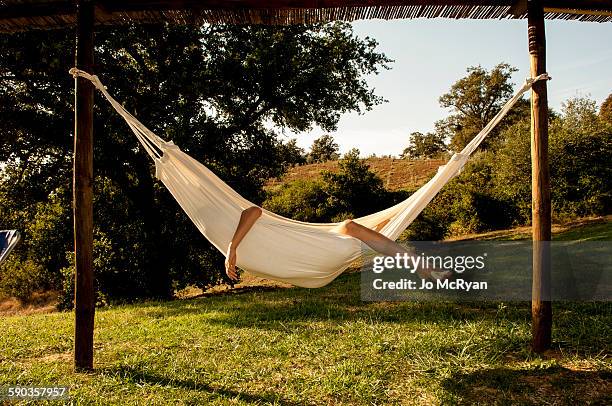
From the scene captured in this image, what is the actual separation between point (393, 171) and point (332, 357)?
18.5 m

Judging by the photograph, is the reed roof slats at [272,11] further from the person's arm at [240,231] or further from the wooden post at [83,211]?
the person's arm at [240,231]

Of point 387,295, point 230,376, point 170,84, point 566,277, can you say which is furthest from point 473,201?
point 230,376

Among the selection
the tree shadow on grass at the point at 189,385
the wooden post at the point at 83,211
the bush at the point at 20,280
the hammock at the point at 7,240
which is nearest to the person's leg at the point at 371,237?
the tree shadow on grass at the point at 189,385

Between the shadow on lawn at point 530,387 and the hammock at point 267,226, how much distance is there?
1.02m

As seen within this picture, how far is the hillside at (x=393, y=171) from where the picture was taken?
61.9 ft

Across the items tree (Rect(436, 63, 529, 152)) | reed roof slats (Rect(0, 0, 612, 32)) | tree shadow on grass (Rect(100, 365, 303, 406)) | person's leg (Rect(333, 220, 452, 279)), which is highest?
tree (Rect(436, 63, 529, 152))

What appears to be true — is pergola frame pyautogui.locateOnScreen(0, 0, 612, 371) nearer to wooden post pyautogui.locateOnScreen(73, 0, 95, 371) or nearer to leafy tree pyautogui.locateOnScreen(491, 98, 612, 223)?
wooden post pyautogui.locateOnScreen(73, 0, 95, 371)

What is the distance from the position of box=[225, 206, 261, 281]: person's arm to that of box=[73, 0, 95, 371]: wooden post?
89 centimetres

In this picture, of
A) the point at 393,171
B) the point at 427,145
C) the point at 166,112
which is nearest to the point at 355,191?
the point at 166,112

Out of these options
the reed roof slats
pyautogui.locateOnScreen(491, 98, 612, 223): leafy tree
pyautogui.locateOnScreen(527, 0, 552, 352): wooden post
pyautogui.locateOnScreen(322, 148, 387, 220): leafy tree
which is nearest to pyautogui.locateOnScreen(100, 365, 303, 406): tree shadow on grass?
pyautogui.locateOnScreen(527, 0, 552, 352): wooden post

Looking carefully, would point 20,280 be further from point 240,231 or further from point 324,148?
point 324,148

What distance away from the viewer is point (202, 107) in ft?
23.9

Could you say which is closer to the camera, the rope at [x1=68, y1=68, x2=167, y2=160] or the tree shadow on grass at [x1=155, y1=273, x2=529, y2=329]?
the rope at [x1=68, y1=68, x2=167, y2=160]

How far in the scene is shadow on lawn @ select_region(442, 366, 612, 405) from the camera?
2504mm
